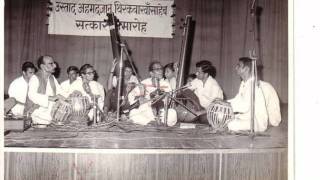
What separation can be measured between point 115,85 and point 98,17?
0.69ft

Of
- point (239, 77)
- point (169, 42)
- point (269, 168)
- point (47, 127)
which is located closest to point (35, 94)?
point (47, 127)

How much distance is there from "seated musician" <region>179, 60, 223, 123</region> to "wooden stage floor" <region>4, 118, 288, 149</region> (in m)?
0.06

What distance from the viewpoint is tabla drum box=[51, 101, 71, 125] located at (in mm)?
1184

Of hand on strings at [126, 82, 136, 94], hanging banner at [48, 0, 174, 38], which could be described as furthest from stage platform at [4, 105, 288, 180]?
hanging banner at [48, 0, 174, 38]

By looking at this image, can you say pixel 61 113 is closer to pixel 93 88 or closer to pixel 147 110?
pixel 93 88

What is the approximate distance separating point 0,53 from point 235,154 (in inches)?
29.8

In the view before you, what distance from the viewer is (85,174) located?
46.2 inches

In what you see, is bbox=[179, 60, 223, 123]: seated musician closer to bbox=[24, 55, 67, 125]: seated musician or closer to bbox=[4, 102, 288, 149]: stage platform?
bbox=[4, 102, 288, 149]: stage platform

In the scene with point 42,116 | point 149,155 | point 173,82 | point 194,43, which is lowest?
point 149,155

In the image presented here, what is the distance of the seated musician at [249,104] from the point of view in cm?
122

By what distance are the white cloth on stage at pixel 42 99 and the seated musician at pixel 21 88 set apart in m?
0.01

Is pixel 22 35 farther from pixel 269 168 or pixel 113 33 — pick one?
pixel 269 168

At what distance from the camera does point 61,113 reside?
3.89ft

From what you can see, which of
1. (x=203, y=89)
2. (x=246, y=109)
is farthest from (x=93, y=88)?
(x=246, y=109)
